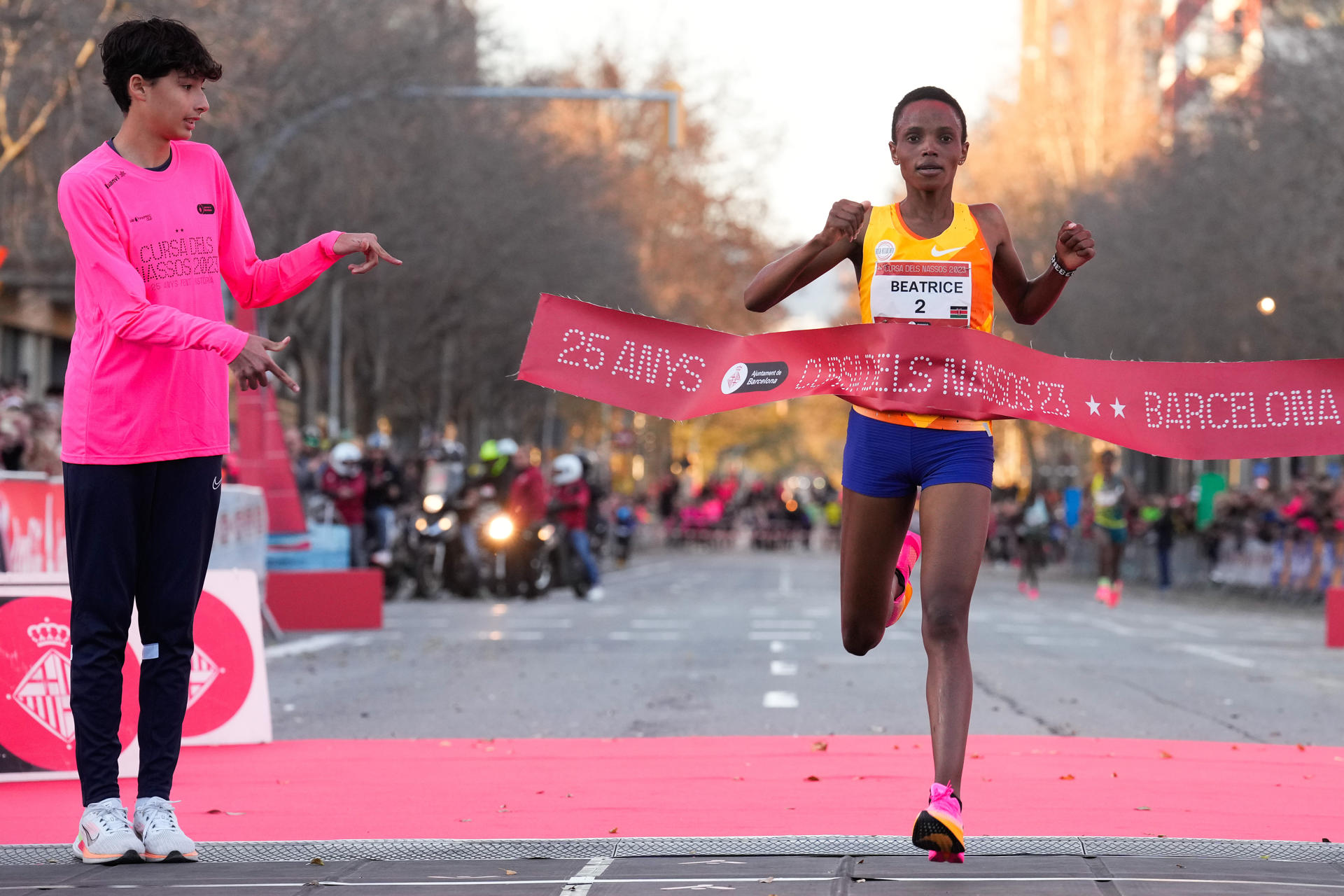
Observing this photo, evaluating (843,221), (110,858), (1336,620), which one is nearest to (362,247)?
(843,221)

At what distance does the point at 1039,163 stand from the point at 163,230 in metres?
58.4

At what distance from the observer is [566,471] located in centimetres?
2497

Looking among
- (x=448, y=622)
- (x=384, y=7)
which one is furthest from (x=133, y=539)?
(x=384, y=7)

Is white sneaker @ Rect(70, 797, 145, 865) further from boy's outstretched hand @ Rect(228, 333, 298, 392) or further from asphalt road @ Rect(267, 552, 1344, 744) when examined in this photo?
asphalt road @ Rect(267, 552, 1344, 744)

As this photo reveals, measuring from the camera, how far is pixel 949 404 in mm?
5500

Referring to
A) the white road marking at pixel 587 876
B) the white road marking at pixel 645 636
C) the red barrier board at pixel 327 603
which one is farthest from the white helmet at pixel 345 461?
the white road marking at pixel 587 876

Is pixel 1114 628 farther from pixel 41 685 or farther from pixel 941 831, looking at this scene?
pixel 941 831

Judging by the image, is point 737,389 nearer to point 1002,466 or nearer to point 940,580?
point 940,580

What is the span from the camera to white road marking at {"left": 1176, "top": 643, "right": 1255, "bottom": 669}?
15.4 meters

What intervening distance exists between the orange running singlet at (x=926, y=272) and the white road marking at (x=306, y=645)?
9888 mm

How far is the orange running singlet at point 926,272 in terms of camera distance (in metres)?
5.65

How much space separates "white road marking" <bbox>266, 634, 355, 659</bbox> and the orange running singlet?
9888mm

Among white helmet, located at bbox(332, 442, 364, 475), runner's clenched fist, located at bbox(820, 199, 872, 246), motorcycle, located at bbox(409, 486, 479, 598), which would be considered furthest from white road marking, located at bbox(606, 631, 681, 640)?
runner's clenched fist, located at bbox(820, 199, 872, 246)

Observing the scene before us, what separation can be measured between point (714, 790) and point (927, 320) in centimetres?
214
